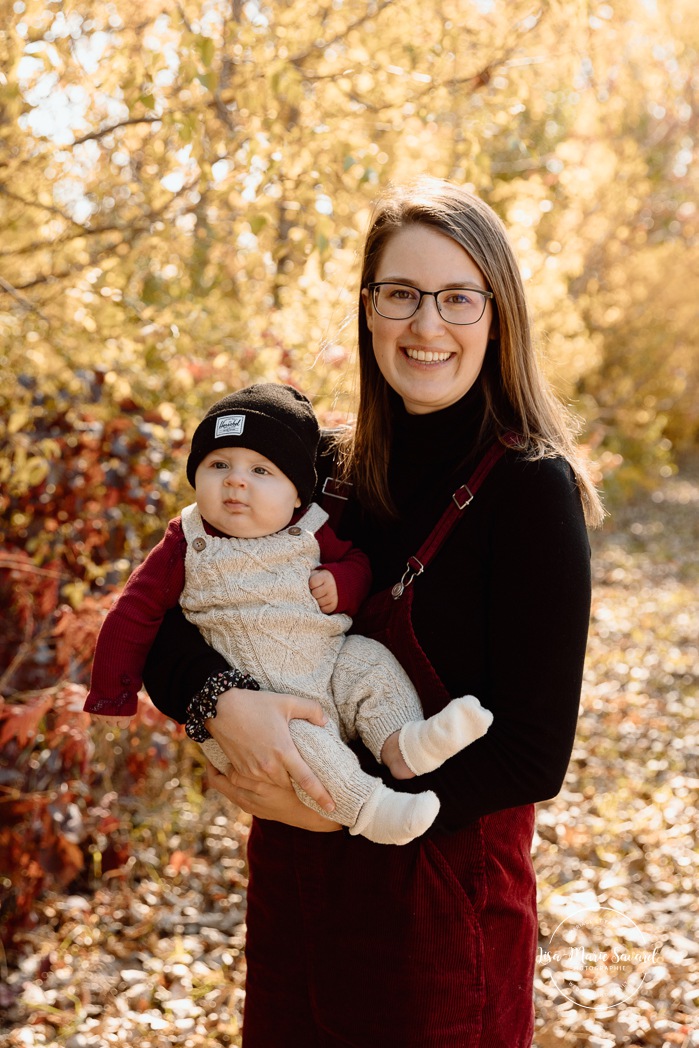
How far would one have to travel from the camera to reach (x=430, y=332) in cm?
176

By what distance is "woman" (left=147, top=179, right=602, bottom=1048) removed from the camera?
63.9 inches

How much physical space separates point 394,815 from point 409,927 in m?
0.21

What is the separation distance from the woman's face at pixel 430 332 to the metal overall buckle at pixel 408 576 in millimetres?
320

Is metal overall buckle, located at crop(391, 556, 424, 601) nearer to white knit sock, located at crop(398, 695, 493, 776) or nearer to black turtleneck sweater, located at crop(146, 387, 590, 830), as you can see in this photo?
black turtleneck sweater, located at crop(146, 387, 590, 830)

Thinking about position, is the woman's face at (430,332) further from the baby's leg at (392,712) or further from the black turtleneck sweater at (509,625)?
the baby's leg at (392,712)

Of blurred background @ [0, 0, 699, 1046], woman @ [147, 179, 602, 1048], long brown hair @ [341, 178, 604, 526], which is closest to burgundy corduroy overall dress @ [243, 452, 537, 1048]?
woman @ [147, 179, 602, 1048]

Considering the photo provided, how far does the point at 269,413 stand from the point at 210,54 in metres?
1.19

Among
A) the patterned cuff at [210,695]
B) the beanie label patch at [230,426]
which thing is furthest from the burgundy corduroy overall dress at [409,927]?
the beanie label patch at [230,426]

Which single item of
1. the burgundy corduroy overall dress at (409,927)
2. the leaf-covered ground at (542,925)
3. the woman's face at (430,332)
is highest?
the woman's face at (430,332)

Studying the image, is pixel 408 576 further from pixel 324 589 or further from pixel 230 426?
pixel 230 426

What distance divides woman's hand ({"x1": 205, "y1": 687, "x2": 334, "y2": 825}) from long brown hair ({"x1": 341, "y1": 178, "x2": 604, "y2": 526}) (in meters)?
0.45

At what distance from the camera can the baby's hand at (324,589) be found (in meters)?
1.84

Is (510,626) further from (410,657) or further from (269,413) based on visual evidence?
(269,413)

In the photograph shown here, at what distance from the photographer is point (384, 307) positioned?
1.86 m
